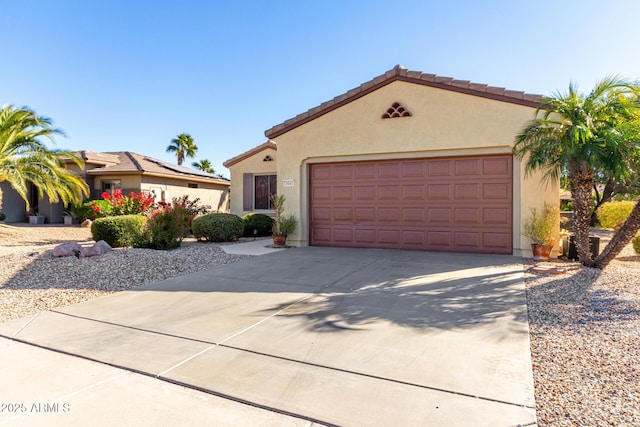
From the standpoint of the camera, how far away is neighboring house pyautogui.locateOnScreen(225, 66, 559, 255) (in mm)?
9750

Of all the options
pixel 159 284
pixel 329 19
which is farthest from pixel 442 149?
pixel 159 284

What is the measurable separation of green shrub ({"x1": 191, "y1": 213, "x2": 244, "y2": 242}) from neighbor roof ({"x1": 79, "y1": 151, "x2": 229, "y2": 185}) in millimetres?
8962

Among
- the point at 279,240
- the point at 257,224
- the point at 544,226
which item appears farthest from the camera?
the point at 257,224

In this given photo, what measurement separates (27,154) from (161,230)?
29.2ft

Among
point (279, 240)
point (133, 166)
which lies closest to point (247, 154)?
point (133, 166)

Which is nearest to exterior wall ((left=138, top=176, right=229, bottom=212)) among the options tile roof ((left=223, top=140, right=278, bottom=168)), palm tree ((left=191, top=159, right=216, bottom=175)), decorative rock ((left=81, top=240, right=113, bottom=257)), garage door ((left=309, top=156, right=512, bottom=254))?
tile roof ((left=223, top=140, right=278, bottom=168))

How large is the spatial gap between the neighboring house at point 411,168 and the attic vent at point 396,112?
0.09 feet

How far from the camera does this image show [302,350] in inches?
158

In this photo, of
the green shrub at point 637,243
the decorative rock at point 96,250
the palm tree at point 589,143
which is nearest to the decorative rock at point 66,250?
→ the decorative rock at point 96,250

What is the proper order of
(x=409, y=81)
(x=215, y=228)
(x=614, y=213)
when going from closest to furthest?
1. (x=409, y=81)
2. (x=215, y=228)
3. (x=614, y=213)

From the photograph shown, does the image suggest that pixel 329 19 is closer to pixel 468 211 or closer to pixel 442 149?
pixel 442 149

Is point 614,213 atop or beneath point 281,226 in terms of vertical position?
atop

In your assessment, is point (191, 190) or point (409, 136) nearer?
point (409, 136)

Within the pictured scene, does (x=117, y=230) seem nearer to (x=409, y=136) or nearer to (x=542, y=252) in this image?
(x=409, y=136)
